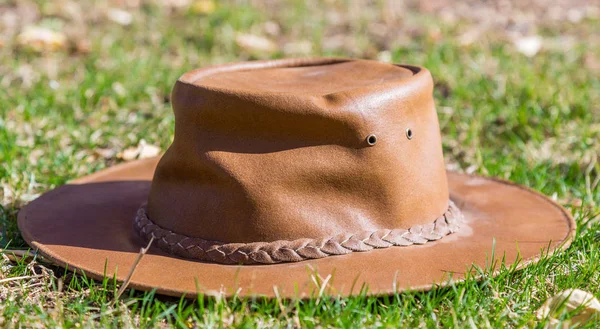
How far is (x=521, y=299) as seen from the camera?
7.39ft

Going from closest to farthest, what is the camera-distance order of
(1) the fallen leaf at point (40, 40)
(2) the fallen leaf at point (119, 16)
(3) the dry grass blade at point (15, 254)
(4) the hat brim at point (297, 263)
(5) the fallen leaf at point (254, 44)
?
(4) the hat brim at point (297, 263), (3) the dry grass blade at point (15, 254), (1) the fallen leaf at point (40, 40), (5) the fallen leaf at point (254, 44), (2) the fallen leaf at point (119, 16)

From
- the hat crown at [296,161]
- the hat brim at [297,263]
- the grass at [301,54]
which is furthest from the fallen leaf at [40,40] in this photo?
the hat crown at [296,161]

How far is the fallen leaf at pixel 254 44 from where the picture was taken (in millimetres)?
5344

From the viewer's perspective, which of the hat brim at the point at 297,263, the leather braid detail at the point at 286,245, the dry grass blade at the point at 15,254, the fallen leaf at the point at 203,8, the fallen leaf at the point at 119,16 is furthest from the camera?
the fallen leaf at the point at 203,8

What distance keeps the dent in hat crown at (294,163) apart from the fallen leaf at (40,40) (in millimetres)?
3155

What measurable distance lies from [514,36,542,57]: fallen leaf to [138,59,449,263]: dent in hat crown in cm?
341

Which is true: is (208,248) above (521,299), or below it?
above

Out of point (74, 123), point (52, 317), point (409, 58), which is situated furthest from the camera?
point (409, 58)

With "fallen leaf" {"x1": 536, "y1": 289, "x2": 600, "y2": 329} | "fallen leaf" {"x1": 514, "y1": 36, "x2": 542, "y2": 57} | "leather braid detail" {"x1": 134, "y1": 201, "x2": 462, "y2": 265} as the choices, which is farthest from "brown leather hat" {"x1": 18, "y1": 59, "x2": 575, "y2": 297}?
"fallen leaf" {"x1": 514, "y1": 36, "x2": 542, "y2": 57}

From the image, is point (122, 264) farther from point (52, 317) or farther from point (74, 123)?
point (74, 123)

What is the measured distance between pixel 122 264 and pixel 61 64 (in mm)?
3141

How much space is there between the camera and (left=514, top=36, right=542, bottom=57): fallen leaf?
5.45 meters

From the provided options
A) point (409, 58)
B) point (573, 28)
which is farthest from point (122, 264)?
point (573, 28)

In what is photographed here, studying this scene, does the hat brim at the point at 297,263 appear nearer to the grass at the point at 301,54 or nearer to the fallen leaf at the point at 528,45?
the grass at the point at 301,54
